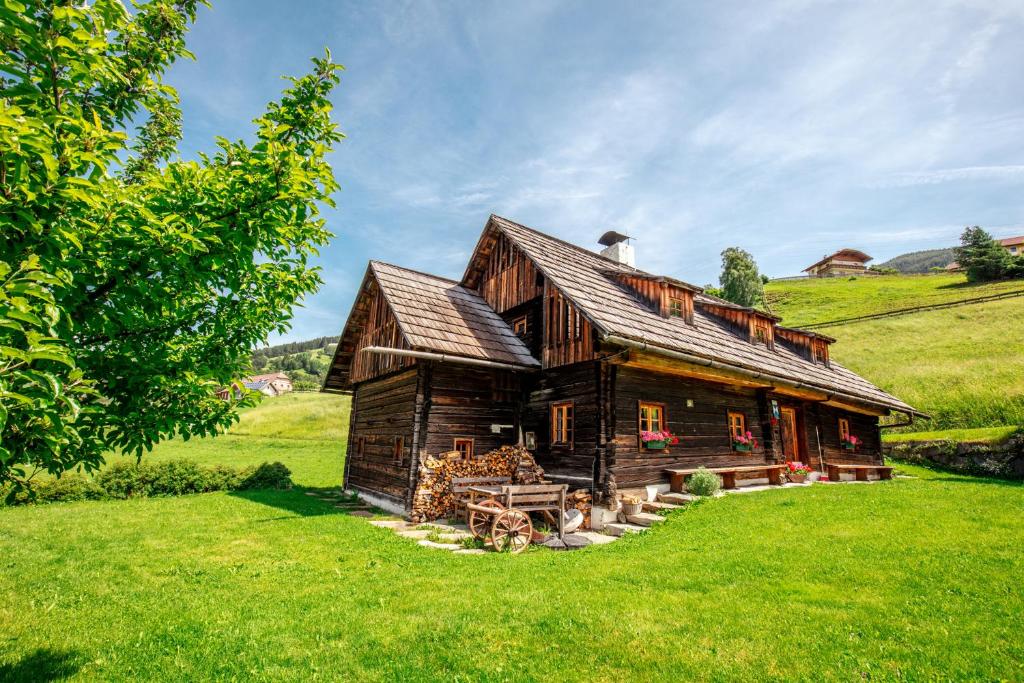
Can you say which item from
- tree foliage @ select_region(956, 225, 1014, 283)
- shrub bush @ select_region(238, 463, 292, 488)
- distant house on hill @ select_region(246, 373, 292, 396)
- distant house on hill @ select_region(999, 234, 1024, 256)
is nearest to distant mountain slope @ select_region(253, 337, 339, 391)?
distant house on hill @ select_region(246, 373, 292, 396)

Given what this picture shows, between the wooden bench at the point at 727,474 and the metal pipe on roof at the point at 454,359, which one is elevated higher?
the metal pipe on roof at the point at 454,359

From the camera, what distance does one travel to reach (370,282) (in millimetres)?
16203

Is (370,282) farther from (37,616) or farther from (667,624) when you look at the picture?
(667,624)

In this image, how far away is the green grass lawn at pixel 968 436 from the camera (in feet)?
58.9

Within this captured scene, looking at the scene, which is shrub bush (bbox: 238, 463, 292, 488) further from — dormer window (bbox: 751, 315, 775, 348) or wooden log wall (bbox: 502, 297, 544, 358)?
dormer window (bbox: 751, 315, 775, 348)

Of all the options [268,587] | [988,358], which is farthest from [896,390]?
[268,587]

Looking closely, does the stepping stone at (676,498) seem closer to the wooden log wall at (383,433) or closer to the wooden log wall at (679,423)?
the wooden log wall at (679,423)

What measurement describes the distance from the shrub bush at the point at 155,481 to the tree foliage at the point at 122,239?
1477 centimetres

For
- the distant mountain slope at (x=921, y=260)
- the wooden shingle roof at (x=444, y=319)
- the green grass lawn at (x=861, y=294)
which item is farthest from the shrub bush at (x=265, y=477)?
the distant mountain slope at (x=921, y=260)

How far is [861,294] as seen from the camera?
5944 cm

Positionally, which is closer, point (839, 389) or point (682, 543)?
point (682, 543)

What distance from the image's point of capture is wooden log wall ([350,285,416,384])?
13806 mm

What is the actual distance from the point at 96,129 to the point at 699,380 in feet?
44.7

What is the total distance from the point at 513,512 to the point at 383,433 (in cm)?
737
